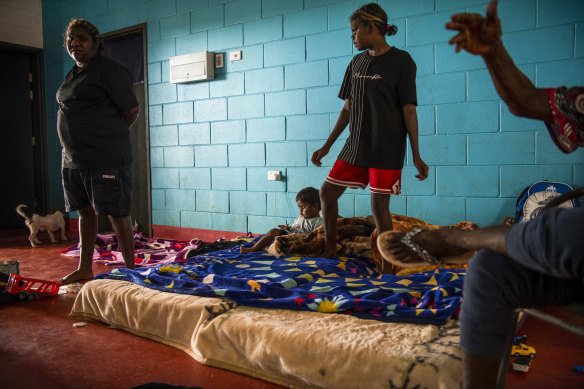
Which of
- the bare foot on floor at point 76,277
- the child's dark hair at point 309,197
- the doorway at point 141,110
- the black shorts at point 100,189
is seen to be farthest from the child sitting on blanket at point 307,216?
the doorway at point 141,110

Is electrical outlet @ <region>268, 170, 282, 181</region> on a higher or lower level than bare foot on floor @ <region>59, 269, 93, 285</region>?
higher

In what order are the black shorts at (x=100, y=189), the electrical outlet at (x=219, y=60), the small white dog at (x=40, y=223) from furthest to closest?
the small white dog at (x=40, y=223), the electrical outlet at (x=219, y=60), the black shorts at (x=100, y=189)

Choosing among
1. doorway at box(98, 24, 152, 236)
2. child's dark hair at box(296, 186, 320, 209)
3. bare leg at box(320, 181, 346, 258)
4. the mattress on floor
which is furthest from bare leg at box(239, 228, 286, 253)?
doorway at box(98, 24, 152, 236)

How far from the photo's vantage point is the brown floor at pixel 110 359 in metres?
1.55

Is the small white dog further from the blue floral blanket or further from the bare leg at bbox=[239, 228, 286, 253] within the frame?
the blue floral blanket

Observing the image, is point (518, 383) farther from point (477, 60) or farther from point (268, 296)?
point (477, 60)

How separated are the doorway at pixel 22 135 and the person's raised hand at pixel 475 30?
616 centimetres

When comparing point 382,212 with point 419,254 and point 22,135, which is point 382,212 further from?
point 22,135

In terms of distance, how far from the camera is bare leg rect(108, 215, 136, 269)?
2797 millimetres

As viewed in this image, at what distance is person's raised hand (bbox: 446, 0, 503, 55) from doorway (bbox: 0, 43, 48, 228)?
616 cm

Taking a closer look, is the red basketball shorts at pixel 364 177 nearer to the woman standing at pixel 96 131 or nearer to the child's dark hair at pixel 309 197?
the child's dark hair at pixel 309 197

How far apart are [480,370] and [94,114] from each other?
2518 mm

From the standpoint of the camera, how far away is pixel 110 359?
1760 mm

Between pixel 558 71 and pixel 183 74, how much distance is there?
127 inches
